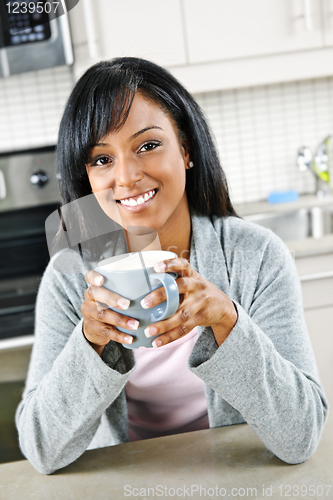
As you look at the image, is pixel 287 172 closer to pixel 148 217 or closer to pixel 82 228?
pixel 148 217

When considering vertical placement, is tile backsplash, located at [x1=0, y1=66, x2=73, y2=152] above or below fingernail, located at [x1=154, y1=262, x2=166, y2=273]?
above

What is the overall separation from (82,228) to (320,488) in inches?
15.6

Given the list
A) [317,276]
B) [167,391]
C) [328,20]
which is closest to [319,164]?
[328,20]

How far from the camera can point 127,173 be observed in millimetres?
700

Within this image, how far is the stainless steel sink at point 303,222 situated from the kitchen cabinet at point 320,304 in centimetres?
48

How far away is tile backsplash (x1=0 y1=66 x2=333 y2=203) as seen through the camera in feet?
6.93

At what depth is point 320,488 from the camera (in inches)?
20.6

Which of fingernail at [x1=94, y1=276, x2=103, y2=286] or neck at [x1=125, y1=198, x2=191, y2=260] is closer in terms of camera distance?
fingernail at [x1=94, y1=276, x2=103, y2=286]

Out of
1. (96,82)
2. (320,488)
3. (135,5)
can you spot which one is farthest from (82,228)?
(135,5)

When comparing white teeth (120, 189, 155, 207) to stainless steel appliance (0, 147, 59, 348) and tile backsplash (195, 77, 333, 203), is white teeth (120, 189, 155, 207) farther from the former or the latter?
tile backsplash (195, 77, 333, 203)

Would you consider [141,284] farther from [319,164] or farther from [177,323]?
[319,164]

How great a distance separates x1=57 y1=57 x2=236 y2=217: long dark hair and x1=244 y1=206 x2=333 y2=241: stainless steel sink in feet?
3.98

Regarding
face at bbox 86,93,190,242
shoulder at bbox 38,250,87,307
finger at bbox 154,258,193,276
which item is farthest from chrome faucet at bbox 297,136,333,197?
finger at bbox 154,258,193,276

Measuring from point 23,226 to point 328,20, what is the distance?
132cm
